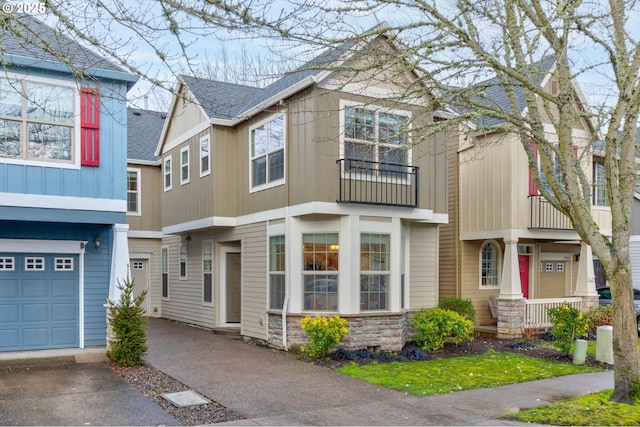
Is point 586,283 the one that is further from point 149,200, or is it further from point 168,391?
point 149,200

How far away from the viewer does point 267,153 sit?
12.7m

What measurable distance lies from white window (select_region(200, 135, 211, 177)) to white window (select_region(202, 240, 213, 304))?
6.50ft

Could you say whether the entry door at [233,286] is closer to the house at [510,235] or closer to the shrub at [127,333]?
the shrub at [127,333]

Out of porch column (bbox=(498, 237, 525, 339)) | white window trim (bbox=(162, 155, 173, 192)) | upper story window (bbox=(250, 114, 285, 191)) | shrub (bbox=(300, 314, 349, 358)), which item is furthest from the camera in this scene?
white window trim (bbox=(162, 155, 173, 192))

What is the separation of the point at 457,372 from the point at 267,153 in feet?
20.6

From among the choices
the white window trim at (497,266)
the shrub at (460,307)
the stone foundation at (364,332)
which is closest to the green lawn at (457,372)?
the stone foundation at (364,332)

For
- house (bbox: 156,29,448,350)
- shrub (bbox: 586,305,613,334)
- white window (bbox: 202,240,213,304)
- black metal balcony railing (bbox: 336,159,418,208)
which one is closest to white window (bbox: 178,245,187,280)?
white window (bbox: 202,240,213,304)

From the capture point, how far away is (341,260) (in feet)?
37.3

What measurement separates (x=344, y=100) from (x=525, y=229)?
6238 mm

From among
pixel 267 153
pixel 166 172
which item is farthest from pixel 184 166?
pixel 267 153

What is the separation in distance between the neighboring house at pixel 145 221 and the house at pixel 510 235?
944 centimetres

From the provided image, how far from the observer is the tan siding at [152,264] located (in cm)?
1842

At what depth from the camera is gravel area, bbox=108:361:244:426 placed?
691cm

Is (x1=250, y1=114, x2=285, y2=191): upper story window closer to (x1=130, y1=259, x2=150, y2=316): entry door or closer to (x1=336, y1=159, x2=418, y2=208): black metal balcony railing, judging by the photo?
(x1=336, y1=159, x2=418, y2=208): black metal balcony railing
